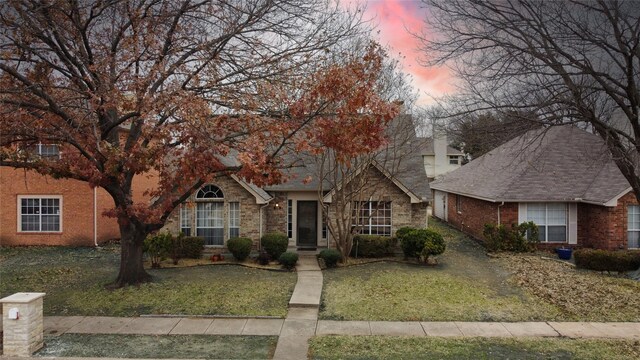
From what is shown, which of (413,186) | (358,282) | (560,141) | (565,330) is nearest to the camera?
(565,330)

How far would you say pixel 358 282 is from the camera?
1345 cm

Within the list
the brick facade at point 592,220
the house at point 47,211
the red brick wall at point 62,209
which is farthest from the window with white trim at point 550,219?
the red brick wall at point 62,209

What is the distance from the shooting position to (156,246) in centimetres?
1561

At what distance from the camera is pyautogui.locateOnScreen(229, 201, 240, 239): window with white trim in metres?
18.2

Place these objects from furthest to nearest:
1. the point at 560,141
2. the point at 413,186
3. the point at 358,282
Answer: the point at 560,141
the point at 413,186
the point at 358,282

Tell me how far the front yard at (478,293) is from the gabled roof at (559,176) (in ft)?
12.7

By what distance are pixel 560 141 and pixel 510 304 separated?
14.6 m

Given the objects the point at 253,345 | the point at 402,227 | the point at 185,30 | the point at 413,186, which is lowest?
the point at 253,345

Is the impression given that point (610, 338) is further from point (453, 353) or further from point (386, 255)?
point (386, 255)

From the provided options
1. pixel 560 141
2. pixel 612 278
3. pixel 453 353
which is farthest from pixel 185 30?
pixel 560 141

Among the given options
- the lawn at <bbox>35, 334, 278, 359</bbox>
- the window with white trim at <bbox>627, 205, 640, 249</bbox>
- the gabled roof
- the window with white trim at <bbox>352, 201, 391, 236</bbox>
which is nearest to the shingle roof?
the window with white trim at <bbox>352, 201, 391, 236</bbox>

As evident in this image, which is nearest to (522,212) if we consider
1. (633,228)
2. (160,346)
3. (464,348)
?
(633,228)

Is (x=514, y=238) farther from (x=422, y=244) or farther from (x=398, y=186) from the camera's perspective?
(x=398, y=186)

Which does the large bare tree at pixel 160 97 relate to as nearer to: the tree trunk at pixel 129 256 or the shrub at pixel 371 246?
the tree trunk at pixel 129 256
